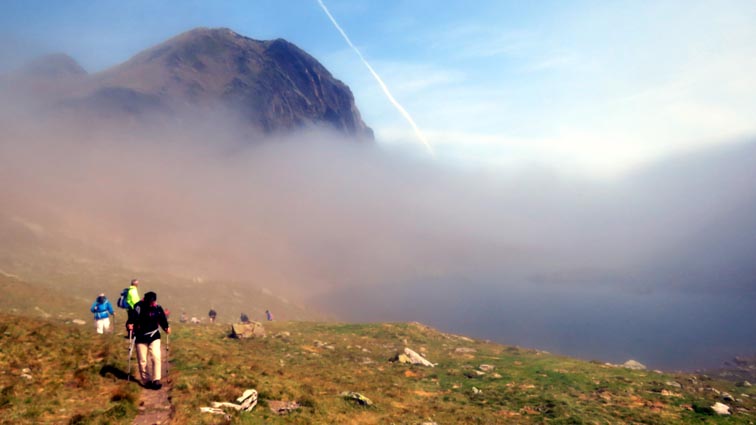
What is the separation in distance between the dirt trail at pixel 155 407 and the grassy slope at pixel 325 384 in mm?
380

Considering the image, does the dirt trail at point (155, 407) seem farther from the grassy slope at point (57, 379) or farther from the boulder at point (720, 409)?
the boulder at point (720, 409)

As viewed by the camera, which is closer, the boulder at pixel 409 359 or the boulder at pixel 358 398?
the boulder at pixel 358 398

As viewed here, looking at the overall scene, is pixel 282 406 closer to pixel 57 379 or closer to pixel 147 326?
pixel 147 326

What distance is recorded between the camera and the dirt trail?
46.3 ft

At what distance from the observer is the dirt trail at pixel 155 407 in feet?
46.3

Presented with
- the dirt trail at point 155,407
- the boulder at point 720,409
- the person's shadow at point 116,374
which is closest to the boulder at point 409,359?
the boulder at point 720,409

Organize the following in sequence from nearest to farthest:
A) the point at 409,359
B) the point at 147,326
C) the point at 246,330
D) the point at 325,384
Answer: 1. the point at 147,326
2. the point at 325,384
3. the point at 409,359
4. the point at 246,330

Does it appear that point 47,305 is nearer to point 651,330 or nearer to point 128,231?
point 128,231

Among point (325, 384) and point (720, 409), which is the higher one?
point (325, 384)

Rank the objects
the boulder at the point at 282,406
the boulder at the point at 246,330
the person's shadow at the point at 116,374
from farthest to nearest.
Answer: the boulder at the point at 246,330
the boulder at the point at 282,406
the person's shadow at the point at 116,374

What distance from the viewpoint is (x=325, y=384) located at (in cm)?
2450

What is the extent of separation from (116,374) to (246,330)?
A: 23217 mm

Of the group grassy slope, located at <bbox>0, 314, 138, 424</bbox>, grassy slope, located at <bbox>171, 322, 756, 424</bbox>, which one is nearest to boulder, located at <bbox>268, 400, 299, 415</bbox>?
grassy slope, located at <bbox>171, 322, 756, 424</bbox>

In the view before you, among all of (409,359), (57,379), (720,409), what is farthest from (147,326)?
(720,409)
